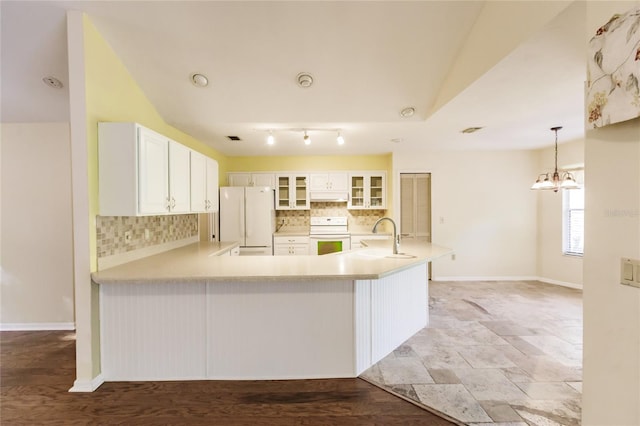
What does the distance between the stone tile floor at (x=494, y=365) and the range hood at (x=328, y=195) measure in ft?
7.89

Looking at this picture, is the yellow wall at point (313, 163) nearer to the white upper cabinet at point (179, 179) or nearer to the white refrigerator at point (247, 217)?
the white refrigerator at point (247, 217)

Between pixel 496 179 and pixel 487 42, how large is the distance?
3.64 metres

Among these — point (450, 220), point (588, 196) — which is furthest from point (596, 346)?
point (450, 220)

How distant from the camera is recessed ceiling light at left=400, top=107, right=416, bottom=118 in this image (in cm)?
313

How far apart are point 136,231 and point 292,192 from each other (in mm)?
2955

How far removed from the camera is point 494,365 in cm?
233

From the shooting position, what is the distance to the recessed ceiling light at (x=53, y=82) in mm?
2557

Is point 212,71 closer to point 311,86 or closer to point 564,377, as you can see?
point 311,86

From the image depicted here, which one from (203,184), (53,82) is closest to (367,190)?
(203,184)

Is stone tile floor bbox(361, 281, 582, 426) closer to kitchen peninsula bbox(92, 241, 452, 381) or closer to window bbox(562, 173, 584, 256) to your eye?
kitchen peninsula bbox(92, 241, 452, 381)

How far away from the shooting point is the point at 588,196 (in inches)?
52.0

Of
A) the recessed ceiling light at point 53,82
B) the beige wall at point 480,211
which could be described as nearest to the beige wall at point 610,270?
the beige wall at point 480,211

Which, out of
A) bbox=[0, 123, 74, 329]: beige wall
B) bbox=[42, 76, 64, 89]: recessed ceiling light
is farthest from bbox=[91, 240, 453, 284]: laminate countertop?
bbox=[42, 76, 64, 89]: recessed ceiling light

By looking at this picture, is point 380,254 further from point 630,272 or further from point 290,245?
point 290,245
